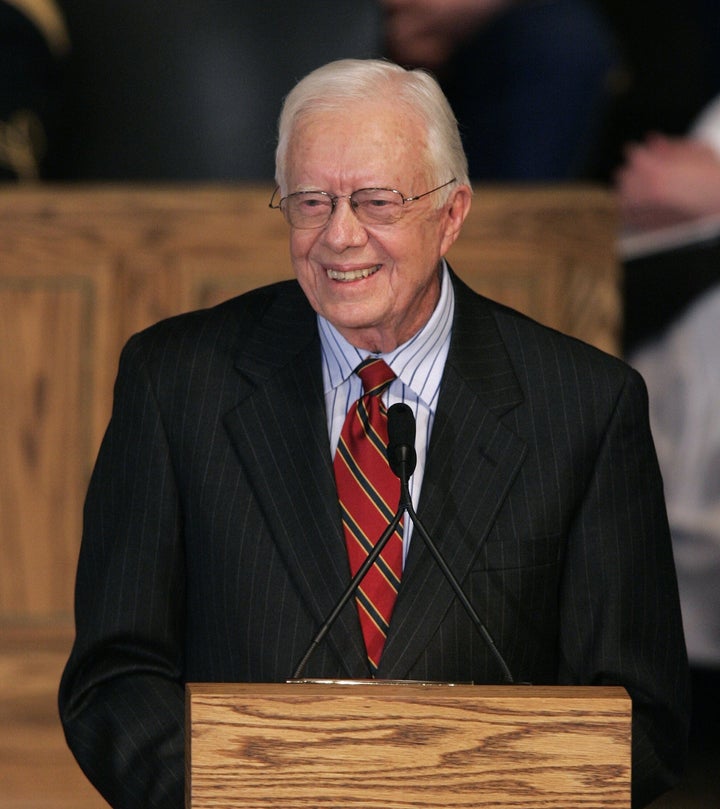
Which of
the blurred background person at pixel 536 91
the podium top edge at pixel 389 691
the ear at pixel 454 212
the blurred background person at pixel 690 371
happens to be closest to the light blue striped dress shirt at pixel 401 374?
the ear at pixel 454 212

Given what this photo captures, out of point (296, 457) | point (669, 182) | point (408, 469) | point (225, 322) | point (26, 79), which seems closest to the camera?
point (408, 469)

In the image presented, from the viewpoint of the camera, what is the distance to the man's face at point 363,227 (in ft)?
6.70

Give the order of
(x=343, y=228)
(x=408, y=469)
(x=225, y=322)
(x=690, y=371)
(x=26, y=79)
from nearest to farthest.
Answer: (x=408, y=469) → (x=343, y=228) → (x=225, y=322) → (x=26, y=79) → (x=690, y=371)

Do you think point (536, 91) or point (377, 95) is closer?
point (377, 95)

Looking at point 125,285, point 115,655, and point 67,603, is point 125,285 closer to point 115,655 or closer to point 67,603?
point 67,603

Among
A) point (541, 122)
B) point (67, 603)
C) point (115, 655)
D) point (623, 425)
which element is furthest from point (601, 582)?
point (541, 122)

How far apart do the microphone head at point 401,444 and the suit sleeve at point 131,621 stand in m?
0.36

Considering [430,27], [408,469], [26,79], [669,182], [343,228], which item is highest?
[430,27]

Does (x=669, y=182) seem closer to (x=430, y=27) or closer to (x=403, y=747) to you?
(x=430, y=27)

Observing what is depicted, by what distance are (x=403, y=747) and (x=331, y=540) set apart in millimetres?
461

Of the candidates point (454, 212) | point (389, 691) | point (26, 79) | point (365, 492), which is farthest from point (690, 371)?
point (389, 691)

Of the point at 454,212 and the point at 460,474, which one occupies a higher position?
the point at 454,212

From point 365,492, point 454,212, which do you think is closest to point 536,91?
point 454,212

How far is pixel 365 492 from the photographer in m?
2.14
